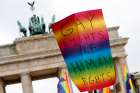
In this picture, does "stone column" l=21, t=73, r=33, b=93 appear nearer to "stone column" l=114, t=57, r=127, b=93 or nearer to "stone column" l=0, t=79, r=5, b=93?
"stone column" l=0, t=79, r=5, b=93

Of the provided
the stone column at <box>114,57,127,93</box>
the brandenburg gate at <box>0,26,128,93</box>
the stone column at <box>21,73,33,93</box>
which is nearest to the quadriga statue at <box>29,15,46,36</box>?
the brandenburg gate at <box>0,26,128,93</box>

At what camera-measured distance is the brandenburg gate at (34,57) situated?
61.7 metres

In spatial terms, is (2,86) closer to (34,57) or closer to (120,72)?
(34,57)

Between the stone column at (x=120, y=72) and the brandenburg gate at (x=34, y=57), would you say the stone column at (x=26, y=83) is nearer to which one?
the brandenburg gate at (x=34, y=57)

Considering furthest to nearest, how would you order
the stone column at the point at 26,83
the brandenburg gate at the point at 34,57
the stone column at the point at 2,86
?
the stone column at the point at 2,86 → the brandenburg gate at the point at 34,57 → the stone column at the point at 26,83

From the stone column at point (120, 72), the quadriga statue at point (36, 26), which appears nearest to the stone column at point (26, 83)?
the quadriga statue at point (36, 26)

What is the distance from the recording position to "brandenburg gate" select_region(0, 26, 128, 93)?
6169cm

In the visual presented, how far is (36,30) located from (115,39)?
9.85 m

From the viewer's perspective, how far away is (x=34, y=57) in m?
62.1

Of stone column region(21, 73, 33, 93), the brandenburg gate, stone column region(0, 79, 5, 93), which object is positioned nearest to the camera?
stone column region(21, 73, 33, 93)

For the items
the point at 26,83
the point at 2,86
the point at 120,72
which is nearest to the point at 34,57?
the point at 26,83

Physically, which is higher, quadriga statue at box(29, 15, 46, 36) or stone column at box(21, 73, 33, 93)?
quadriga statue at box(29, 15, 46, 36)

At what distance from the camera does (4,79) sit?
64.5m

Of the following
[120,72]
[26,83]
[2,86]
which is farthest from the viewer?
[2,86]
